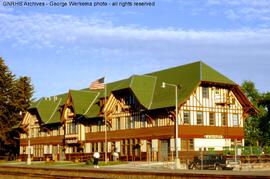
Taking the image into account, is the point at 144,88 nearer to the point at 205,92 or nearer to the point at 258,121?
the point at 205,92

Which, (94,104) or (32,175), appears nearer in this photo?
(32,175)

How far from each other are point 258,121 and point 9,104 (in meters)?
46.0

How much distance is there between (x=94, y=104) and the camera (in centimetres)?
7469

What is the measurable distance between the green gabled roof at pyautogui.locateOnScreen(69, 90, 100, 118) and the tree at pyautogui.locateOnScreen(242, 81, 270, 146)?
2975 centimetres

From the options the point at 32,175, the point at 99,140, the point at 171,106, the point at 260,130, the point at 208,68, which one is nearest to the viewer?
the point at 32,175

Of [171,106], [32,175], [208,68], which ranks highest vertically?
[208,68]

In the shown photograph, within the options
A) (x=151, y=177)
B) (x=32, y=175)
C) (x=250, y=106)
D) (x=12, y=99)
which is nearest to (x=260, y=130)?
(x=250, y=106)

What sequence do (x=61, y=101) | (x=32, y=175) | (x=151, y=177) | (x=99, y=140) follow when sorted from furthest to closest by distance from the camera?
(x=61, y=101), (x=99, y=140), (x=32, y=175), (x=151, y=177)

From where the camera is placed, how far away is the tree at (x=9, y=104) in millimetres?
92812

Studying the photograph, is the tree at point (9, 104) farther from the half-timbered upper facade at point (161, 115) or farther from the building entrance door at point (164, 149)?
the building entrance door at point (164, 149)

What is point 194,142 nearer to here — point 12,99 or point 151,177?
point 151,177

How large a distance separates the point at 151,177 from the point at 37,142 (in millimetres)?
62856

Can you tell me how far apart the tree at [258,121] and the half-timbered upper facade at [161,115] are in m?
26.6

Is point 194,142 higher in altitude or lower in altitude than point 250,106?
lower
